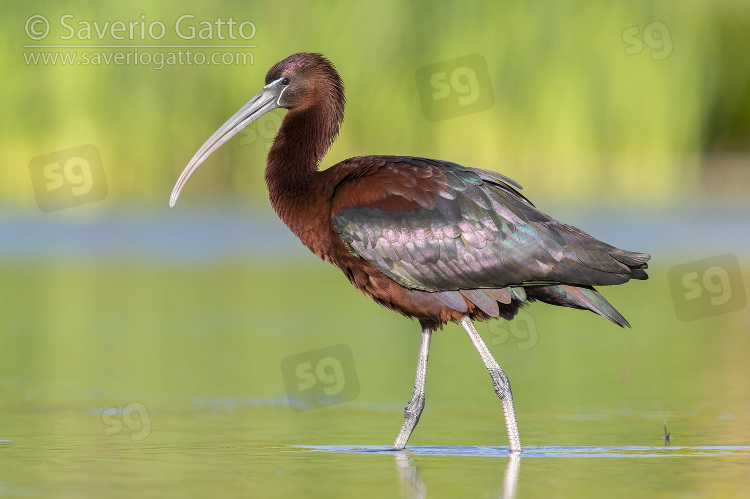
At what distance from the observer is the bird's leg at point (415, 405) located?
7594 millimetres

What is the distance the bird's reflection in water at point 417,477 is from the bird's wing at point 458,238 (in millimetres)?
1051

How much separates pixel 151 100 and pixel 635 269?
12.4 meters

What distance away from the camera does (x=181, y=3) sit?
19.7 m

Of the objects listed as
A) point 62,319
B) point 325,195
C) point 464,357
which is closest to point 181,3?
point 62,319

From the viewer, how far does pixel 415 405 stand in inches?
312

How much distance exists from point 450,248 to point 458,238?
7cm

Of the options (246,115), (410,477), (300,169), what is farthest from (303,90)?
(410,477)

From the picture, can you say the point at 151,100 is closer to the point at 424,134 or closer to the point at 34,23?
the point at 34,23

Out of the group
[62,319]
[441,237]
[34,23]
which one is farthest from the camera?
[34,23]

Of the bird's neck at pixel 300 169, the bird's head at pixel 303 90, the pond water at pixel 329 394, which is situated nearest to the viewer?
the pond water at pixel 329 394

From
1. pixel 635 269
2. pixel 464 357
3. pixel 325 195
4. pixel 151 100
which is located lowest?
pixel 464 357

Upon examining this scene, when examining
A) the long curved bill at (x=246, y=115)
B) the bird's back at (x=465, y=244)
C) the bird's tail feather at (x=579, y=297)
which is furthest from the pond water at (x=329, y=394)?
the long curved bill at (x=246, y=115)

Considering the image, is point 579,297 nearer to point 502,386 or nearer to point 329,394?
point 502,386

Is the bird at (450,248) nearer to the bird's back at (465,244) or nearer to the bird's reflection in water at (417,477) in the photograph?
the bird's back at (465,244)
